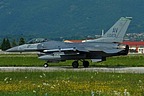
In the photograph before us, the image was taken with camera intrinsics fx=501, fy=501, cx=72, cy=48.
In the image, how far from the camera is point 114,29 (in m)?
43.1

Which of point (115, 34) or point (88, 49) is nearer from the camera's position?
point (88, 49)

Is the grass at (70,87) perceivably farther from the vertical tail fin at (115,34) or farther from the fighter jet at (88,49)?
the vertical tail fin at (115,34)

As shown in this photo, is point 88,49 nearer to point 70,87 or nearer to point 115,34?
point 115,34

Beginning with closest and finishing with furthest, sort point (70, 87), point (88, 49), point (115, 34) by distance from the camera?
point (70, 87) → point (88, 49) → point (115, 34)

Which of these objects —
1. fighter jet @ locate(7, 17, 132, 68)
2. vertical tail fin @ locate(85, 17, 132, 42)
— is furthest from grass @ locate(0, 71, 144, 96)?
vertical tail fin @ locate(85, 17, 132, 42)

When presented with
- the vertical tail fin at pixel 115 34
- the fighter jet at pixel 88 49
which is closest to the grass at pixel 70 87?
the fighter jet at pixel 88 49

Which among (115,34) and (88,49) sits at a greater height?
(115,34)

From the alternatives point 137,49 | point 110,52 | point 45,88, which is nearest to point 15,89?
point 45,88

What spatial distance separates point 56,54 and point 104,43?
416 centimetres

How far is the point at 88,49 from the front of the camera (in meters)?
42.0

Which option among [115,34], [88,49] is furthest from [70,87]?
[115,34]

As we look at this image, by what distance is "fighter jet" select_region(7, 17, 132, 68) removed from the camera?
41287 millimetres

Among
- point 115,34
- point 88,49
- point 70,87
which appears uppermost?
point 115,34

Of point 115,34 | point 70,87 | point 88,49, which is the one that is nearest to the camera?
point 70,87
